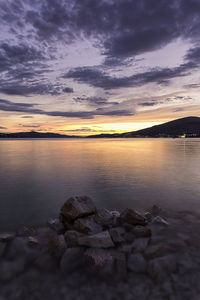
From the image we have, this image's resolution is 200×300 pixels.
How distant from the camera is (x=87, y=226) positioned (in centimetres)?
834

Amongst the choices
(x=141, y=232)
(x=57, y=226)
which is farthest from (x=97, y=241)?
(x=57, y=226)

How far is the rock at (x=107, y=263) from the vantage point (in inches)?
229

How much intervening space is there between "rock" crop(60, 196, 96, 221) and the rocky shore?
0.44m

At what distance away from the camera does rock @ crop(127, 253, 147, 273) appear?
602 centimetres

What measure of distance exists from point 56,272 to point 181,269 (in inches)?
163

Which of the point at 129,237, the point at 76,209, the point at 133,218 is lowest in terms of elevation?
the point at 129,237

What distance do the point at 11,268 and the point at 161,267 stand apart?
4.99 m

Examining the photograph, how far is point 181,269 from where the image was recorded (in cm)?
607

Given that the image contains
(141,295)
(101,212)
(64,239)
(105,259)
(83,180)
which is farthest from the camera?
(83,180)

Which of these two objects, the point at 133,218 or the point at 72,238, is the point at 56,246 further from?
the point at 133,218

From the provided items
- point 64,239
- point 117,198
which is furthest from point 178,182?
point 64,239

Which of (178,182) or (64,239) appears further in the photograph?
(178,182)

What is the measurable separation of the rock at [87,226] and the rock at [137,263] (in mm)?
2259

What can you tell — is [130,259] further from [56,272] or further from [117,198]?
[117,198]
